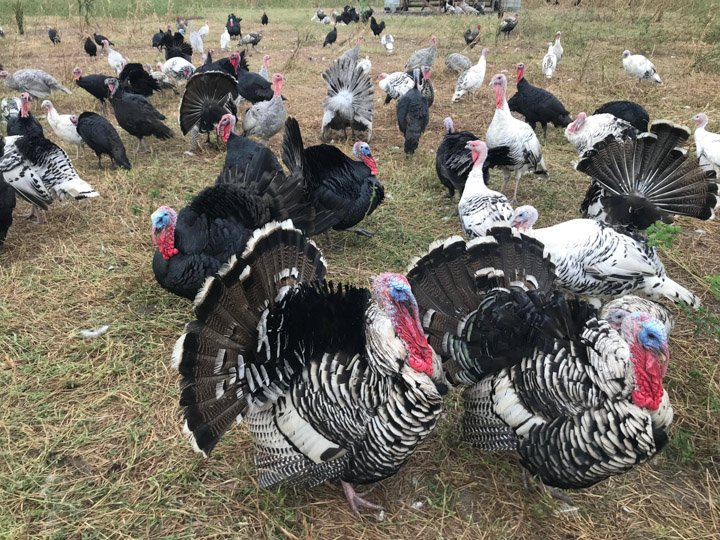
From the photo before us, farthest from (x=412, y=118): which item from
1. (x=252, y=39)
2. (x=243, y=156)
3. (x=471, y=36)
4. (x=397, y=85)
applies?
(x=252, y=39)

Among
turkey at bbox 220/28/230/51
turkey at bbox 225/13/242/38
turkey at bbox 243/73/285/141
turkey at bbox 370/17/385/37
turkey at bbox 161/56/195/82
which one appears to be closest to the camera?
turkey at bbox 243/73/285/141

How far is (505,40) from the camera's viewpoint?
15.6m

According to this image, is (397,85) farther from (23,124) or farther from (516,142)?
(23,124)

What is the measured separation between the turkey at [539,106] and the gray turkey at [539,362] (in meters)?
5.31

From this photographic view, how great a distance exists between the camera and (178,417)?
3109 mm

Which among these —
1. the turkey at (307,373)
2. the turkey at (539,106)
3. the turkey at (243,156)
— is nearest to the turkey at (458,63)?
the turkey at (539,106)

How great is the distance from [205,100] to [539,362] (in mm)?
6283

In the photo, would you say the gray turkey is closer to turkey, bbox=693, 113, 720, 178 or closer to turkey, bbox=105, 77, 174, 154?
turkey, bbox=693, 113, 720, 178

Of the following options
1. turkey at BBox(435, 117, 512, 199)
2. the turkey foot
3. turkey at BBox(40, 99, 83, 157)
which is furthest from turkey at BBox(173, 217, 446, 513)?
turkey at BBox(40, 99, 83, 157)

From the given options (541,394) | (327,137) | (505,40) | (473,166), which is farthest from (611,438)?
(505,40)

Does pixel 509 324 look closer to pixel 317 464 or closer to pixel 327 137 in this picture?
pixel 317 464

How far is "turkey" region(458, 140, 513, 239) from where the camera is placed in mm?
4473

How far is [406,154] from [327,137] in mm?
1402

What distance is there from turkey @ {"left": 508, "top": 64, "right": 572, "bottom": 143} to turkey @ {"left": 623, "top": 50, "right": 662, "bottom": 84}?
10.4 ft
